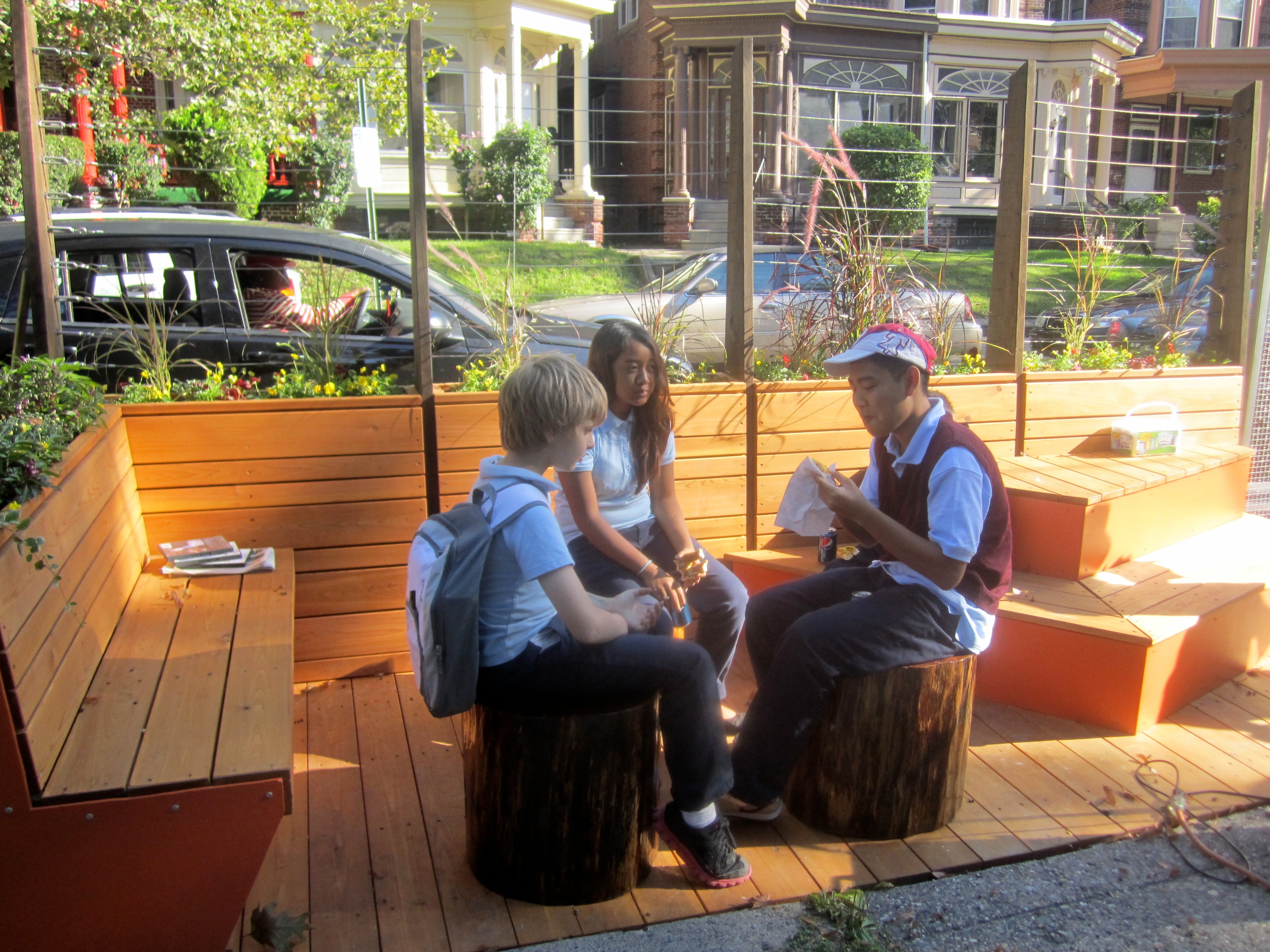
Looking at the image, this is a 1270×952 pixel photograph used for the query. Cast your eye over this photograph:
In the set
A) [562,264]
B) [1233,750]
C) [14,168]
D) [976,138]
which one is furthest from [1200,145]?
[1233,750]

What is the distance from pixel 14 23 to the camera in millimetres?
3238

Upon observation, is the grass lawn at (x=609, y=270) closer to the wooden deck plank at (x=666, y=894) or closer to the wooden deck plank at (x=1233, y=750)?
the wooden deck plank at (x=1233, y=750)

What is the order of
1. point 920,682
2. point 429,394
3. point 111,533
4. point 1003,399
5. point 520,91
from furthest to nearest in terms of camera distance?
point 520,91 < point 1003,399 < point 429,394 < point 111,533 < point 920,682

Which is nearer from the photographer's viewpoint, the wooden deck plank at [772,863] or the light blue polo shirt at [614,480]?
the wooden deck plank at [772,863]

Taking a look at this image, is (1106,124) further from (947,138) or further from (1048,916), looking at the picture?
(1048,916)

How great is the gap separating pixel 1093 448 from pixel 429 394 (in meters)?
2.98

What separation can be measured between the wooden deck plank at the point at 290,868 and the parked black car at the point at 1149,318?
3943mm

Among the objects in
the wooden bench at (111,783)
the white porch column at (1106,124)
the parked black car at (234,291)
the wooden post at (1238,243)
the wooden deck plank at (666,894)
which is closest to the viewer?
the wooden bench at (111,783)

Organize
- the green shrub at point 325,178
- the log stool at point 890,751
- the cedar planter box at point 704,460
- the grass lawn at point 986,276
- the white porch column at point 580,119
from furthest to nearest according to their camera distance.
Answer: the white porch column at point 580,119
the green shrub at point 325,178
the grass lawn at point 986,276
the cedar planter box at point 704,460
the log stool at point 890,751

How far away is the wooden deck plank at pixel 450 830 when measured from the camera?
7.52 feet

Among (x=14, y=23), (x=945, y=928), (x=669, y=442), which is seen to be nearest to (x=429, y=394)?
(x=669, y=442)

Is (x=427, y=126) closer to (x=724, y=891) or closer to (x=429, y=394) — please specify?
Result: (x=429, y=394)

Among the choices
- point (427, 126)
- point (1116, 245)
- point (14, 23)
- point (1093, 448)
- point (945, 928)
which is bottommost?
point (945, 928)

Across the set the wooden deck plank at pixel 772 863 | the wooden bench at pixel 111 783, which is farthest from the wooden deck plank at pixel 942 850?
the wooden bench at pixel 111 783
